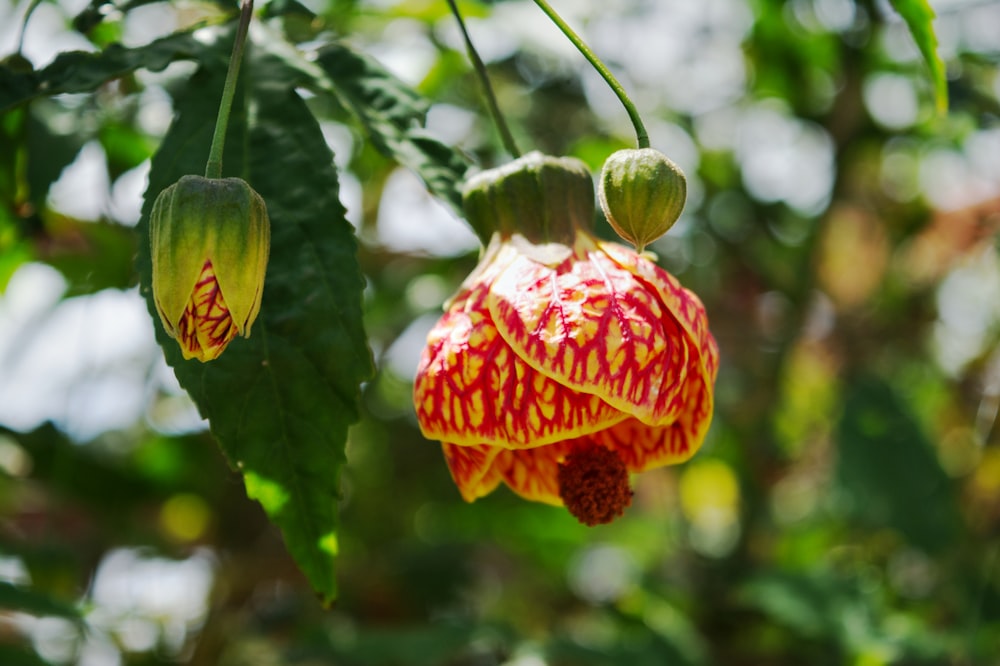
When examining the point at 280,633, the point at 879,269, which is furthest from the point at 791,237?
the point at 280,633

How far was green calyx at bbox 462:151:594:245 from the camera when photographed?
0.88 meters

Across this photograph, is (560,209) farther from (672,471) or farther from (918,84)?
(918,84)

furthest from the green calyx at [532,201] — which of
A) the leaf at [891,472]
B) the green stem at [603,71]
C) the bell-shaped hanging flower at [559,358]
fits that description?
the leaf at [891,472]

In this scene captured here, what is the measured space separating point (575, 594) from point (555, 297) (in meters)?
1.49

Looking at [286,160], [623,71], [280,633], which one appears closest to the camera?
[286,160]

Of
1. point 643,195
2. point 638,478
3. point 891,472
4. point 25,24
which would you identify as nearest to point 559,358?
point 643,195

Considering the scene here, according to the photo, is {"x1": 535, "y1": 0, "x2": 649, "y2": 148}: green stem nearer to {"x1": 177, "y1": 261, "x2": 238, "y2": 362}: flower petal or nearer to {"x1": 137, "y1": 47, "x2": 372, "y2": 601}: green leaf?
{"x1": 137, "y1": 47, "x2": 372, "y2": 601}: green leaf

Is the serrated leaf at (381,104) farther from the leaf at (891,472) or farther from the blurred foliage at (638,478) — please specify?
the leaf at (891,472)

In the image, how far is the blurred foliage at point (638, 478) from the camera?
110 centimetres

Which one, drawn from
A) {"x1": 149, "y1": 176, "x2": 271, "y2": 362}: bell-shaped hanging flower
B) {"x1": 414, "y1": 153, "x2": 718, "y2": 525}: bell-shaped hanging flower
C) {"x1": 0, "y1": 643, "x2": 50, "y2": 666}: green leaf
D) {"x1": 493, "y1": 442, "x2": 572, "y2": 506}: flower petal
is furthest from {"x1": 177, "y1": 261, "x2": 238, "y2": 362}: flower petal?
{"x1": 0, "y1": 643, "x2": 50, "y2": 666}: green leaf

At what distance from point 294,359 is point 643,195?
0.96ft

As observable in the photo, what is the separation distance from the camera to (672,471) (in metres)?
1.99

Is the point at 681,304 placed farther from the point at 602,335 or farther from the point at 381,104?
the point at 381,104

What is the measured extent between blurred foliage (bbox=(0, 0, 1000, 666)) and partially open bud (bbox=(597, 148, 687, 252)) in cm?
19
